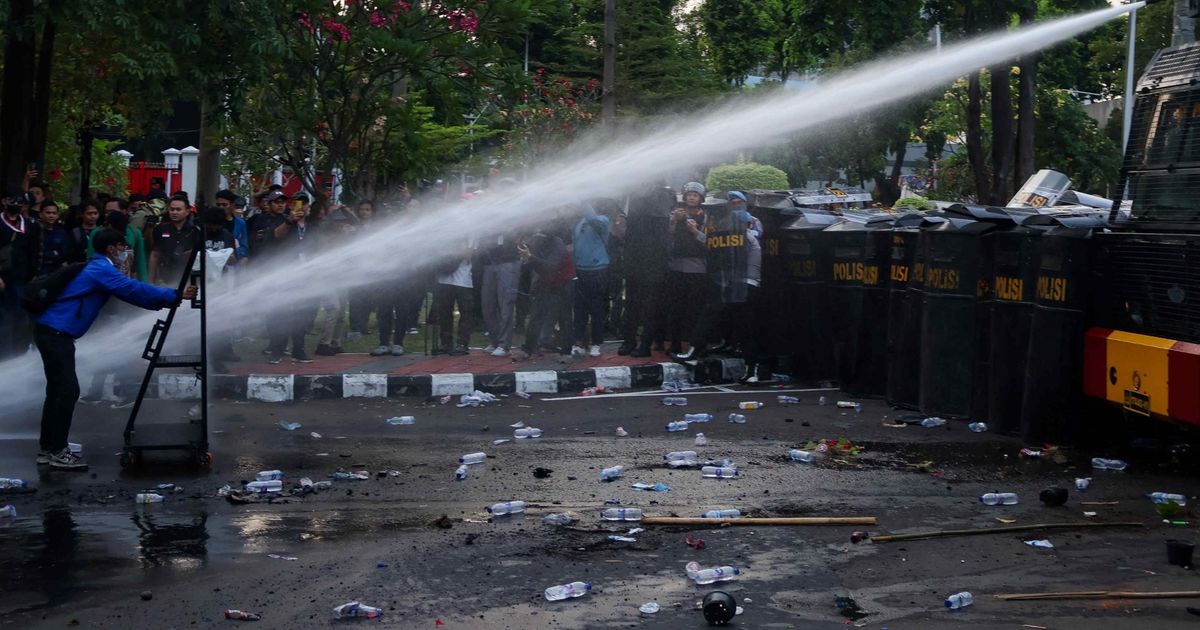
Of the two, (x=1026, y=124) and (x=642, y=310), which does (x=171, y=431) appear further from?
(x=1026, y=124)

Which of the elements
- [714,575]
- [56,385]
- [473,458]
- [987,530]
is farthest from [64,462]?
[987,530]

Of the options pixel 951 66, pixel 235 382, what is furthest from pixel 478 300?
pixel 951 66

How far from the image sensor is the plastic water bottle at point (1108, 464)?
28.7 ft

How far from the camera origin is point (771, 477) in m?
8.45

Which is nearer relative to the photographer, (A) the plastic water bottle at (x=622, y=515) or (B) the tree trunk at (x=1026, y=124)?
(A) the plastic water bottle at (x=622, y=515)

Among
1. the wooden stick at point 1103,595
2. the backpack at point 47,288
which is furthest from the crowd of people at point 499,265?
the wooden stick at point 1103,595

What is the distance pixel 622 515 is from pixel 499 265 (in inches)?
277

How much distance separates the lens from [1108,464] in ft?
28.8

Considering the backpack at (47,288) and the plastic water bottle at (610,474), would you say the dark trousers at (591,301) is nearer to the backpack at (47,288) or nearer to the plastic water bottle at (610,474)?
the plastic water bottle at (610,474)

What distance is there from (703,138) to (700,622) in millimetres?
9144

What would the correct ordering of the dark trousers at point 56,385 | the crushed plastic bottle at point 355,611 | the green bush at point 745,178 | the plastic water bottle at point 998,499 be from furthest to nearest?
the green bush at point 745,178
the dark trousers at point 56,385
the plastic water bottle at point 998,499
the crushed plastic bottle at point 355,611

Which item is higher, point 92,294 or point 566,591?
point 92,294

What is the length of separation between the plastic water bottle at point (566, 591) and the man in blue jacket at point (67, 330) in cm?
394

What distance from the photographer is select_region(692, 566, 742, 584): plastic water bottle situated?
607 cm
